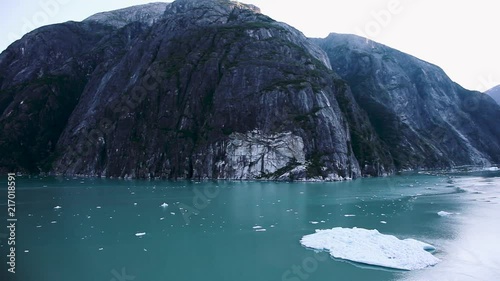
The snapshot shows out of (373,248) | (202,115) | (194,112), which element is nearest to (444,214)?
(373,248)

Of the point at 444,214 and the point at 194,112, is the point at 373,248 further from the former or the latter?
the point at 194,112

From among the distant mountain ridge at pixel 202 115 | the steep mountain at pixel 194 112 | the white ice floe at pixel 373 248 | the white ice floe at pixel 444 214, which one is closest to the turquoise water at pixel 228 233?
the white ice floe at pixel 373 248

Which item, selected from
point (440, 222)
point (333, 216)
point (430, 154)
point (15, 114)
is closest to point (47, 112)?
point (15, 114)

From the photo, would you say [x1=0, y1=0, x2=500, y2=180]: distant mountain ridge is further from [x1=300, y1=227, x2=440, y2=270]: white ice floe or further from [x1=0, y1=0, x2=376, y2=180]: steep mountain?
[x1=300, y1=227, x2=440, y2=270]: white ice floe

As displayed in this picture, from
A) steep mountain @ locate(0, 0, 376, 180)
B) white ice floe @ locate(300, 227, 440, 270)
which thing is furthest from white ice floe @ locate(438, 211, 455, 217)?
steep mountain @ locate(0, 0, 376, 180)

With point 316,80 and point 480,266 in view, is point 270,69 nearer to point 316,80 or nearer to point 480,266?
point 316,80

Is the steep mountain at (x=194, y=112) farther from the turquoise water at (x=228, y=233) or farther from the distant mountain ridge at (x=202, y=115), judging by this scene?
the turquoise water at (x=228, y=233)
